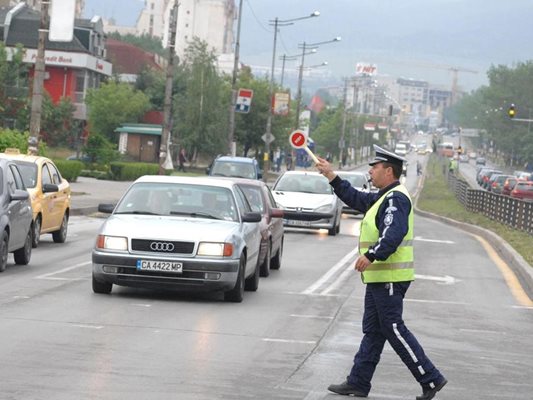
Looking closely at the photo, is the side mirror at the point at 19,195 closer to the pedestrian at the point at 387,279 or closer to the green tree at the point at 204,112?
the pedestrian at the point at 387,279

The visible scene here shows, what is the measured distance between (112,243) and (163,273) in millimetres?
695

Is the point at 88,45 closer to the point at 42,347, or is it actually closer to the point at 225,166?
the point at 225,166

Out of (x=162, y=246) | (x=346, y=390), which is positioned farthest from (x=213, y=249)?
(x=346, y=390)

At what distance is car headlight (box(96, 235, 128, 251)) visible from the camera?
16.6 meters

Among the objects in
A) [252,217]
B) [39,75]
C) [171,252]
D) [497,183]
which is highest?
[39,75]

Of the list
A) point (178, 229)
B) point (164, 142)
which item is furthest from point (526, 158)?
point (178, 229)

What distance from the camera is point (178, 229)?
16781mm

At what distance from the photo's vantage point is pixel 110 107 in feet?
331

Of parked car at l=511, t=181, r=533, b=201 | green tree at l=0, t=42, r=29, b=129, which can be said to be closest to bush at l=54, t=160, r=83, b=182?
green tree at l=0, t=42, r=29, b=129

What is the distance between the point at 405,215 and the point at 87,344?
346 cm

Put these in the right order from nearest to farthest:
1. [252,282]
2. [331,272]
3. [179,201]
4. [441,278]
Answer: [179,201] < [252,282] < [331,272] < [441,278]

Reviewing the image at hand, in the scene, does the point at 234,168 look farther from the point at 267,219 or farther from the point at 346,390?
the point at 346,390

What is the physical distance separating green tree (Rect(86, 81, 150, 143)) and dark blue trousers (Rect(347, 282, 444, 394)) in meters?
90.1

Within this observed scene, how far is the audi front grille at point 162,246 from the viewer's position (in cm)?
1653
